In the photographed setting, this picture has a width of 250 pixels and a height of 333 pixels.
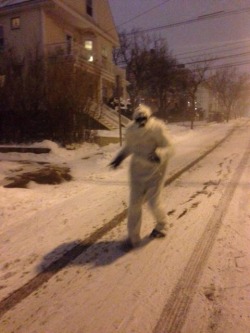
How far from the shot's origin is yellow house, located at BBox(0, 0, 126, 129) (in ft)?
71.3

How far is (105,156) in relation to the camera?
12.6 m

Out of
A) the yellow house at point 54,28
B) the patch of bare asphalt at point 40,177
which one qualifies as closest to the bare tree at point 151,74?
the yellow house at point 54,28

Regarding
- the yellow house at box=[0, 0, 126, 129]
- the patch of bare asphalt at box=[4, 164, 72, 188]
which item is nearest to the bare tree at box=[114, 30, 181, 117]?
the yellow house at box=[0, 0, 126, 129]

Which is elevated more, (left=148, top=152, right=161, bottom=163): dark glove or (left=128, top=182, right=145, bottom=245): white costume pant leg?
(left=148, top=152, right=161, bottom=163): dark glove

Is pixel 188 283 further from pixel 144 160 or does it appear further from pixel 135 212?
pixel 144 160

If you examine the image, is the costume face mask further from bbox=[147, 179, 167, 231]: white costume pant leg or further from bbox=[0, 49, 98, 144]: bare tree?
bbox=[0, 49, 98, 144]: bare tree

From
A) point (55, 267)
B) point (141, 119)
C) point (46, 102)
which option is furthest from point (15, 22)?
point (55, 267)

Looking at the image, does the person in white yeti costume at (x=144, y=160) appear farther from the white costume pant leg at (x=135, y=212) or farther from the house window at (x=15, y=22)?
the house window at (x=15, y=22)

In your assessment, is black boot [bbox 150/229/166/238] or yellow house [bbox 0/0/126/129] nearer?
black boot [bbox 150/229/166/238]

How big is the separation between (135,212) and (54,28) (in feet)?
70.4

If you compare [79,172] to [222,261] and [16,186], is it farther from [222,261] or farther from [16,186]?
[222,261]

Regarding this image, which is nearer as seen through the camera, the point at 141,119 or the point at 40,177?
the point at 141,119

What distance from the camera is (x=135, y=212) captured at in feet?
15.5

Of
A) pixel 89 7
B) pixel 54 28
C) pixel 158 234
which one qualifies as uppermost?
pixel 89 7
